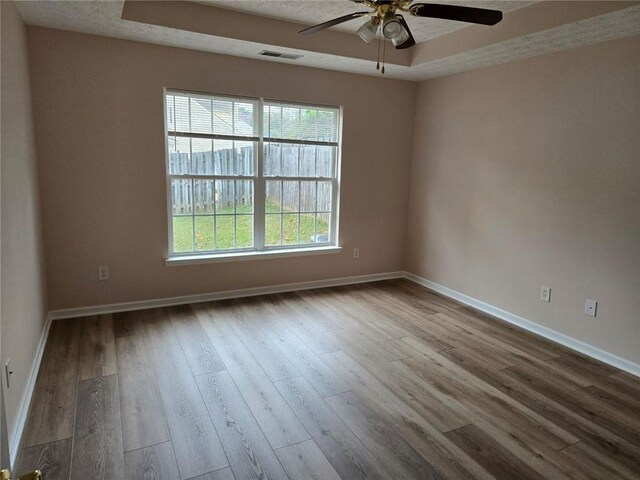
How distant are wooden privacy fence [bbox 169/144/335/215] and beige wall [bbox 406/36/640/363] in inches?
50.5

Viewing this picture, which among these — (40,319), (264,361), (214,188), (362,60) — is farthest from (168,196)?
(362,60)

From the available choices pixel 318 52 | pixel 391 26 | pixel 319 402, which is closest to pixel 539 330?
pixel 319 402

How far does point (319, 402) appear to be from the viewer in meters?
2.51

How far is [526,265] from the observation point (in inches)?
148

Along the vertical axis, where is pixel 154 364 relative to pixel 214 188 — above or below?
below

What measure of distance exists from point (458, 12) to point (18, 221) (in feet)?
9.03

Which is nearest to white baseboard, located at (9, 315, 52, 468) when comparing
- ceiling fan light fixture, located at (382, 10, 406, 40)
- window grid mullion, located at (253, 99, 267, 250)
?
window grid mullion, located at (253, 99, 267, 250)

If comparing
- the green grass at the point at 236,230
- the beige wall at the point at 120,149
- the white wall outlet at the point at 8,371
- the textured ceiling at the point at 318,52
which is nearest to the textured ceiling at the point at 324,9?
the textured ceiling at the point at 318,52

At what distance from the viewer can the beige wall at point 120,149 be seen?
3.37m

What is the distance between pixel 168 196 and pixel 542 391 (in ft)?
11.2

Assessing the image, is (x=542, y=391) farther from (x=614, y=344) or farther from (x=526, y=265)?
(x=526, y=265)

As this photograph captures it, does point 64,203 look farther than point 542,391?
Yes

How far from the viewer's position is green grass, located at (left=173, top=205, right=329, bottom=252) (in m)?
4.07

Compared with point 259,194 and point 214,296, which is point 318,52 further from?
point 214,296
